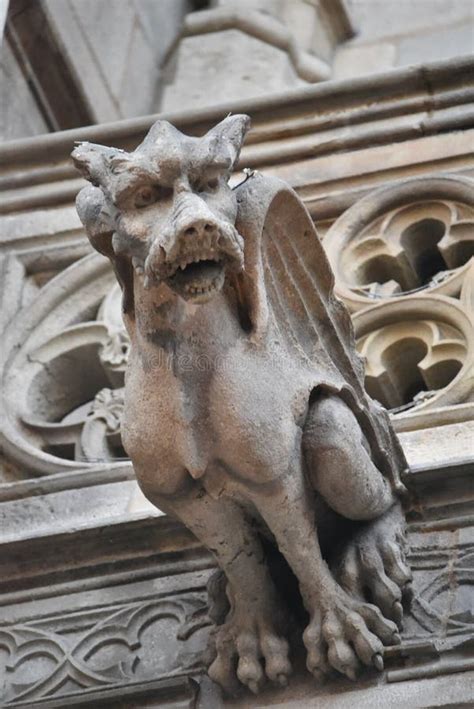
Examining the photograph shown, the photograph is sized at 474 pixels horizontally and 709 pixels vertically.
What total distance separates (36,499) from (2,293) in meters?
0.90

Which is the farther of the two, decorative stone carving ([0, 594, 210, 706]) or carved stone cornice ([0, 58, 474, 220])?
carved stone cornice ([0, 58, 474, 220])

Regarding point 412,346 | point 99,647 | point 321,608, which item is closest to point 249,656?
point 321,608

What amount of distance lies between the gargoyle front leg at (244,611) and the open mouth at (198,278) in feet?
1.46

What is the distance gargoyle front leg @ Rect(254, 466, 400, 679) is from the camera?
3762 millimetres

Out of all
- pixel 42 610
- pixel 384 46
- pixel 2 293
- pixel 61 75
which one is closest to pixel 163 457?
pixel 42 610

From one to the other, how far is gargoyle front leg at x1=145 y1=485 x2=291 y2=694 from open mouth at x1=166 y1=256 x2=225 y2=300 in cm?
45

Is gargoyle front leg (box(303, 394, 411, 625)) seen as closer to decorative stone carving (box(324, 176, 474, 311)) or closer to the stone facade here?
the stone facade

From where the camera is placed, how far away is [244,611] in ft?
12.7

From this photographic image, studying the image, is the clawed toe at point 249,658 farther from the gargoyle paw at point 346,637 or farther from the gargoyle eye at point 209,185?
the gargoyle eye at point 209,185

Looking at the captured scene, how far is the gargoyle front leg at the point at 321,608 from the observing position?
3.76 metres

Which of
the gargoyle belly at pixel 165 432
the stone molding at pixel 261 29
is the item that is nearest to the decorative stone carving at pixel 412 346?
the gargoyle belly at pixel 165 432

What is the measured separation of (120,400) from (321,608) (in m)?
1.29

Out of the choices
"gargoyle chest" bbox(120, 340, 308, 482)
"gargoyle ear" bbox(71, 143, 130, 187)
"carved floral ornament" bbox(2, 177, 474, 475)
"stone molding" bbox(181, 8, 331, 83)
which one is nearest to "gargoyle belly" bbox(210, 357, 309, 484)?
"gargoyle chest" bbox(120, 340, 308, 482)

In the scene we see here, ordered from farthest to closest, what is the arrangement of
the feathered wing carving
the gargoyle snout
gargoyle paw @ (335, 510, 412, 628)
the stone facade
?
the stone facade < gargoyle paw @ (335, 510, 412, 628) < the feathered wing carving < the gargoyle snout
